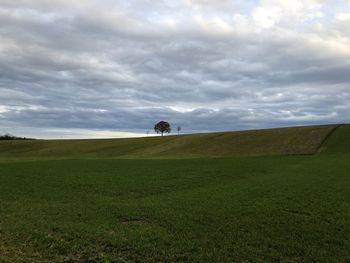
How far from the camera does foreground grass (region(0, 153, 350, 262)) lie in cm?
1028

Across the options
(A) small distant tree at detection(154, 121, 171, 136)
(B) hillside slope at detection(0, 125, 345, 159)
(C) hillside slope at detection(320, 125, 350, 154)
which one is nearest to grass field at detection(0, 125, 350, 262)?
(C) hillside slope at detection(320, 125, 350, 154)

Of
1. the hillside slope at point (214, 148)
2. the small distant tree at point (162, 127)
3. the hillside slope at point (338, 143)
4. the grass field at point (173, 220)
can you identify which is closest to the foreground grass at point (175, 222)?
the grass field at point (173, 220)

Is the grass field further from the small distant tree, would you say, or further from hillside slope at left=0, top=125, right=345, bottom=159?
the small distant tree

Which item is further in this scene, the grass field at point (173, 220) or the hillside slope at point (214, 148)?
the hillside slope at point (214, 148)

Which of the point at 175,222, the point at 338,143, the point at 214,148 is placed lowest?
the point at 175,222

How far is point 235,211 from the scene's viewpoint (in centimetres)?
1564

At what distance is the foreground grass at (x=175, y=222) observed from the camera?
33.7 feet

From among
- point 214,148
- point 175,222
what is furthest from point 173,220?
point 214,148

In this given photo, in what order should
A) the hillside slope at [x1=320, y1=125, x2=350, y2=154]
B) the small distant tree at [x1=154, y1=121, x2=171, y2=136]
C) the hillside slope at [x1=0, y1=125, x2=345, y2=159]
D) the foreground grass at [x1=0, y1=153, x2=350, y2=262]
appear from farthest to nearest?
the small distant tree at [x1=154, y1=121, x2=171, y2=136] → the hillside slope at [x1=0, y1=125, x2=345, y2=159] → the hillside slope at [x1=320, y1=125, x2=350, y2=154] → the foreground grass at [x1=0, y1=153, x2=350, y2=262]

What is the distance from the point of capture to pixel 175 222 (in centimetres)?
1377

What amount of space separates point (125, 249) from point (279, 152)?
1985 inches

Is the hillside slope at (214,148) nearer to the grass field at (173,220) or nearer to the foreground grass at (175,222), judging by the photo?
the grass field at (173,220)

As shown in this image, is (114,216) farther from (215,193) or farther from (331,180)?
(331,180)

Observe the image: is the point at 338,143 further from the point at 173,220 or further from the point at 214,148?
the point at 173,220
